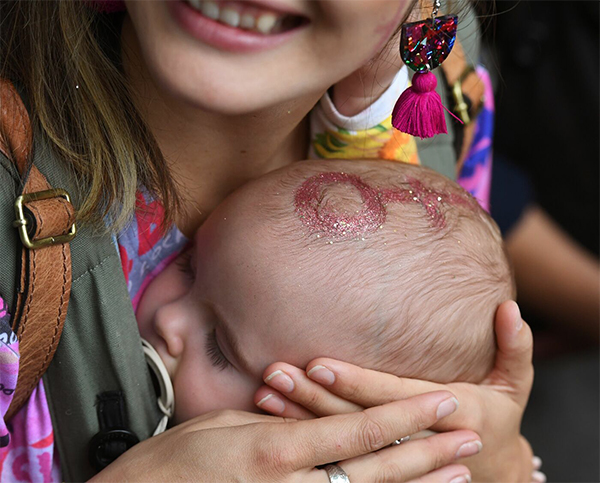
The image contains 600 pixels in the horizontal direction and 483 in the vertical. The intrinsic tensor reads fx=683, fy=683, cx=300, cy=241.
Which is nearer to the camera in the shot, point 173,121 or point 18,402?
point 18,402

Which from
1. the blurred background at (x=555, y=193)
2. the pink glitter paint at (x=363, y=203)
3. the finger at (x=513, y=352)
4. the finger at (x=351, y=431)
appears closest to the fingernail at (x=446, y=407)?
the finger at (x=351, y=431)

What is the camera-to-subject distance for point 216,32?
78 cm

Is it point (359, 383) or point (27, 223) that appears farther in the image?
point (359, 383)

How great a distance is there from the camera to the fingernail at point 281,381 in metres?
0.90

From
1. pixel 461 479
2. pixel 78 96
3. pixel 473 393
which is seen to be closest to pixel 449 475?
pixel 461 479

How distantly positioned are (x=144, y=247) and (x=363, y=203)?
1.07ft

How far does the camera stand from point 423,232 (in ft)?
3.14

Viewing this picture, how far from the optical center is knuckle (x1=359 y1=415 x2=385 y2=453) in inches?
35.3

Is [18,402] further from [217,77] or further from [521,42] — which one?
[521,42]

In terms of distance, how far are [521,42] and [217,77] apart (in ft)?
4.83

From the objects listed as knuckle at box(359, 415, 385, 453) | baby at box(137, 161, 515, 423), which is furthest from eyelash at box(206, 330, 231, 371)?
knuckle at box(359, 415, 385, 453)

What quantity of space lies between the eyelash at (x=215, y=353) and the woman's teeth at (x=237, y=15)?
1.40 ft

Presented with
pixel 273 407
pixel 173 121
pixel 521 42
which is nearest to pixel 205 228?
pixel 173 121

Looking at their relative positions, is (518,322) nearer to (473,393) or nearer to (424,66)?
(473,393)
